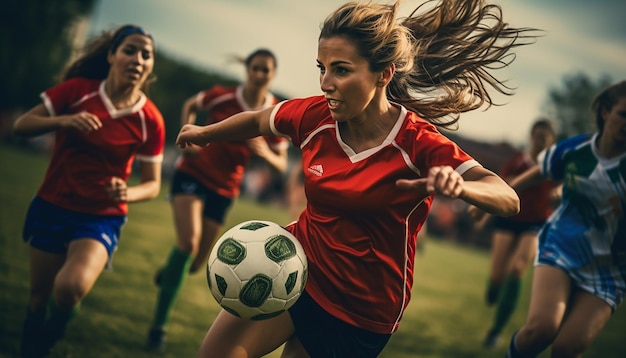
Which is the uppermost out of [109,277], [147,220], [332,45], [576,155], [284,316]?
[332,45]

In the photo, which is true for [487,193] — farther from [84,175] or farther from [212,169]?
[212,169]

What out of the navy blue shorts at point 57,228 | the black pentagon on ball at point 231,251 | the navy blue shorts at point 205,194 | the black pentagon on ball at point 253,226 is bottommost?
the navy blue shorts at point 205,194

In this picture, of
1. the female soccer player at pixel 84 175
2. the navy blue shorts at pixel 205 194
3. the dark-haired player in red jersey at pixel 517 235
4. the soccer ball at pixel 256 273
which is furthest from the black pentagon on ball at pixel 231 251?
the dark-haired player in red jersey at pixel 517 235

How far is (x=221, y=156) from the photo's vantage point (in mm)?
5746

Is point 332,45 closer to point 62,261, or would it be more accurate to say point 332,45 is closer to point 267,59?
point 62,261

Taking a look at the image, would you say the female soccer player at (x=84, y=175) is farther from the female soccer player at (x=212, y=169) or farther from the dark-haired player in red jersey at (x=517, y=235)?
the dark-haired player in red jersey at (x=517, y=235)

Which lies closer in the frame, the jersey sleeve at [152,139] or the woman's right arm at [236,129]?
the woman's right arm at [236,129]

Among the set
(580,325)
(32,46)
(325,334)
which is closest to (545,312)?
(580,325)

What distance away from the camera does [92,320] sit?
508 centimetres

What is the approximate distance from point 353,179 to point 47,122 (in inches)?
86.0

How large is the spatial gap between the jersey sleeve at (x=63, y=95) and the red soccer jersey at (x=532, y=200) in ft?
16.8

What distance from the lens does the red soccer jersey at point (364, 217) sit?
8.69 ft

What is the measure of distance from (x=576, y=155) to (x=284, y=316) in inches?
100

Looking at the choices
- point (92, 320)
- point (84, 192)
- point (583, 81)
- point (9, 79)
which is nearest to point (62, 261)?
point (84, 192)
